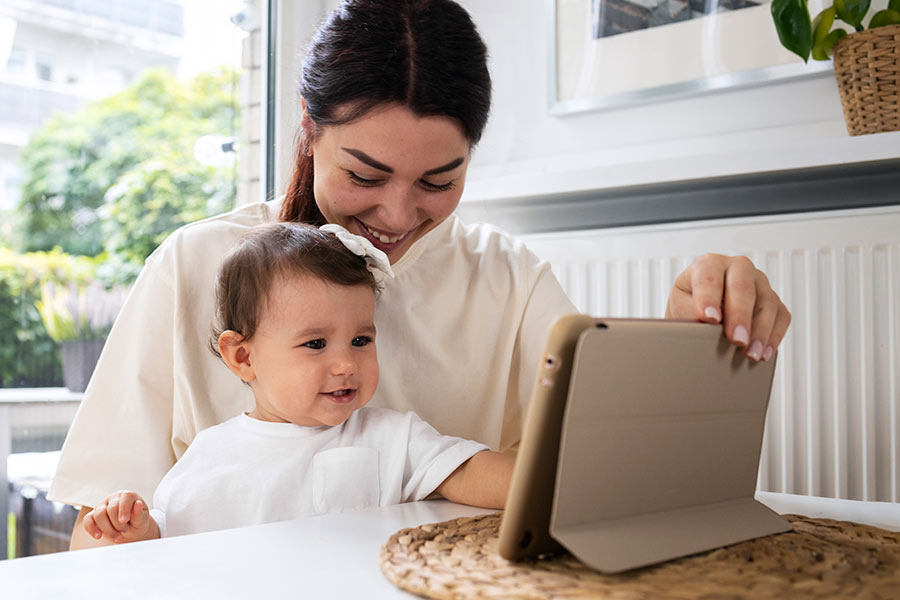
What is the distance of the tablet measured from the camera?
1.90 feet

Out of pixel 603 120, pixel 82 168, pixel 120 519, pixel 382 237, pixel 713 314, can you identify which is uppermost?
pixel 603 120

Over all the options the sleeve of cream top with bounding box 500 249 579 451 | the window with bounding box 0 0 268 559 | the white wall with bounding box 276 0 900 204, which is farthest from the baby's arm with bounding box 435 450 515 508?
the window with bounding box 0 0 268 559

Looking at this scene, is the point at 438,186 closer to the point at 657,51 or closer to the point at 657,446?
the point at 657,446

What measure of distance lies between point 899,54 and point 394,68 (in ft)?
2.83

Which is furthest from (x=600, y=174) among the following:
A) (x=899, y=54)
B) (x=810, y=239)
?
(x=899, y=54)

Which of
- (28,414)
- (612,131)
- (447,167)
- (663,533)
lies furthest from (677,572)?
(28,414)

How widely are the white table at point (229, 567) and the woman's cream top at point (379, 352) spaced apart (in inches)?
21.3

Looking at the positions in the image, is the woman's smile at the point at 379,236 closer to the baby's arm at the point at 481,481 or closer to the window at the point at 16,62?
the baby's arm at the point at 481,481

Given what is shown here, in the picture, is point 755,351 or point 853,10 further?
point 853,10

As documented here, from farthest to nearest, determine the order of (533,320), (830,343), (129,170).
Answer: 1. (129,170)
2. (830,343)
3. (533,320)

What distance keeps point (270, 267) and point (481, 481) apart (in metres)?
0.41

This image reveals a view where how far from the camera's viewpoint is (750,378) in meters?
0.75

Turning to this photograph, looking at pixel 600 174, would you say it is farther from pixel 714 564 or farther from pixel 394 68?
pixel 714 564

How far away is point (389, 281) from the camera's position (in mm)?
1348
